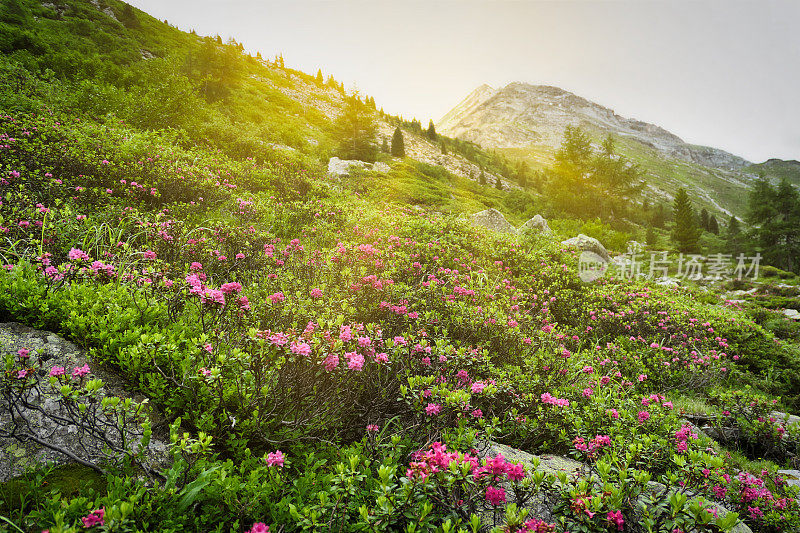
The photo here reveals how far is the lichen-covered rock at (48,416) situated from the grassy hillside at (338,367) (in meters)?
0.07

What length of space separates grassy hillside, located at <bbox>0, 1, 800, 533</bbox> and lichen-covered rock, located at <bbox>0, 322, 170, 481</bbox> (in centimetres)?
7

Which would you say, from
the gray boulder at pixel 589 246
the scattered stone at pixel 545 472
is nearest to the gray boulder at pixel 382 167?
the gray boulder at pixel 589 246

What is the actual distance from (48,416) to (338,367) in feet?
6.03

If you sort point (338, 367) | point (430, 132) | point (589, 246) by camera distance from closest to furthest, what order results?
point (338, 367)
point (589, 246)
point (430, 132)

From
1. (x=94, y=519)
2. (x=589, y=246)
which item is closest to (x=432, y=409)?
(x=94, y=519)

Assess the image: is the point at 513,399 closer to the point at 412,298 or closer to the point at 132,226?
the point at 412,298

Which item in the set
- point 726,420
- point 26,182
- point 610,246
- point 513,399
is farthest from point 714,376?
point 610,246

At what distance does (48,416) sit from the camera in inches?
77.3

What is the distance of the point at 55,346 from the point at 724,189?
218 m

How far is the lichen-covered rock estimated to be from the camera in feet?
6.23

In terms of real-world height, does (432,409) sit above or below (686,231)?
below

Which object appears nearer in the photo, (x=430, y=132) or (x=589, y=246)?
(x=589, y=246)

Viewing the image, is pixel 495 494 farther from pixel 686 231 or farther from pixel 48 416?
pixel 686 231

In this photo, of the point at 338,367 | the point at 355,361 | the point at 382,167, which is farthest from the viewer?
the point at 382,167
